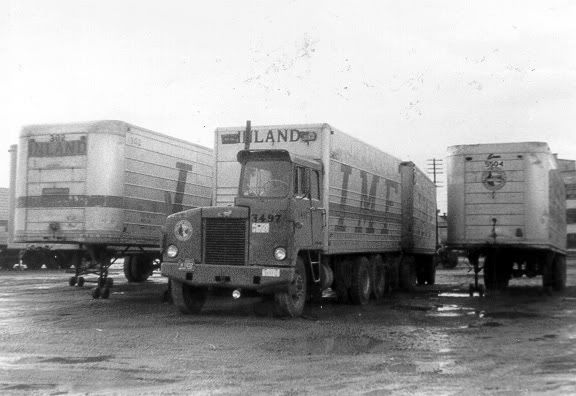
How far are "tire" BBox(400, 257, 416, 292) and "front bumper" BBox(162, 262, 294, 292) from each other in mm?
10006

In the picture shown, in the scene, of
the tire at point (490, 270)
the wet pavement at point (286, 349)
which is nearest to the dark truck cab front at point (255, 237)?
the wet pavement at point (286, 349)

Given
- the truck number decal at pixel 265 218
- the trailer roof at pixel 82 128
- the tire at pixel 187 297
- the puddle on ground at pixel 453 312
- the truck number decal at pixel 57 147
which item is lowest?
the puddle on ground at pixel 453 312

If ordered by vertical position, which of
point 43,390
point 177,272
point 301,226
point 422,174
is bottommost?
point 43,390

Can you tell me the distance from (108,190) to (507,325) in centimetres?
857

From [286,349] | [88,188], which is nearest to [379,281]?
[88,188]

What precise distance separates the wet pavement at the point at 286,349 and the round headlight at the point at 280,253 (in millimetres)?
1047

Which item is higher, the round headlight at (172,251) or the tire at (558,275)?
the round headlight at (172,251)

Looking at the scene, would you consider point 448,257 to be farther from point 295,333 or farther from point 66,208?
point 295,333

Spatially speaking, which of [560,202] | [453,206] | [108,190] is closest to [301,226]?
[108,190]

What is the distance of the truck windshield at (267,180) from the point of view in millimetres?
12969

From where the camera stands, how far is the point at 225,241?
42.5 feet

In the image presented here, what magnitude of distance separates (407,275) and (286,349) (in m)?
13.2

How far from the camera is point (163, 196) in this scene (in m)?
18.2

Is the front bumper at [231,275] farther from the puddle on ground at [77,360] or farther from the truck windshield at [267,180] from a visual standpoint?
the puddle on ground at [77,360]
